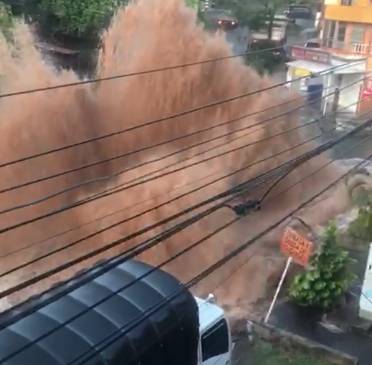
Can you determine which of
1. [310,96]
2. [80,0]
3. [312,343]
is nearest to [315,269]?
[312,343]

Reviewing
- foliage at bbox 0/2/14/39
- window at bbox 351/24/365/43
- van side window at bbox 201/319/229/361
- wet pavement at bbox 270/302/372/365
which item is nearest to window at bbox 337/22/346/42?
window at bbox 351/24/365/43

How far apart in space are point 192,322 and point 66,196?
9509mm

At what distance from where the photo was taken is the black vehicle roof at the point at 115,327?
18.9 ft

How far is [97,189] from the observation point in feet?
52.9

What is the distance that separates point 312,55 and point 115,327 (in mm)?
21141

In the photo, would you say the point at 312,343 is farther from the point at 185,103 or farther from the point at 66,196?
the point at 185,103

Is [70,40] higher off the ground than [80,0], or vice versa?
[80,0]

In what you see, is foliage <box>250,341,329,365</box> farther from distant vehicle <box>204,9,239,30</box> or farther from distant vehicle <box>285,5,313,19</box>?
distant vehicle <box>285,5,313,19</box>

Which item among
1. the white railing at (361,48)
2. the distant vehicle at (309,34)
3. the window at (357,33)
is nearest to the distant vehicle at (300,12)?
the distant vehicle at (309,34)

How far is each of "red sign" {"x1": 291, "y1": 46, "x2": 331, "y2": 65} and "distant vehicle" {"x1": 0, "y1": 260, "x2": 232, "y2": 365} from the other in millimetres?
19446

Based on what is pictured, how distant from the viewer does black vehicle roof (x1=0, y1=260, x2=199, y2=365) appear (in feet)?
18.9

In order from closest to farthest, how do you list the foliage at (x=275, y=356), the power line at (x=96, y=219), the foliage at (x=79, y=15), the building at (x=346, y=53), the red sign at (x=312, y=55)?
the foliage at (x=275, y=356), the power line at (x=96, y=219), the foliage at (x=79, y=15), the building at (x=346, y=53), the red sign at (x=312, y=55)

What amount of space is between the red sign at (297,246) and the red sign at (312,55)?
55.2 feet

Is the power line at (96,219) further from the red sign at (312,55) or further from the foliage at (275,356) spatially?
the red sign at (312,55)
